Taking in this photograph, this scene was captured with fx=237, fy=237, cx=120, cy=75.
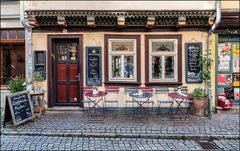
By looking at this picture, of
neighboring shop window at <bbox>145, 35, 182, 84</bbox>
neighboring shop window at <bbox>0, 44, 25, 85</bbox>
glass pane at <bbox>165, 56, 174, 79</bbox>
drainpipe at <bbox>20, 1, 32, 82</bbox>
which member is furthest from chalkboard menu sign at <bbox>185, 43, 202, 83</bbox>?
neighboring shop window at <bbox>0, 44, 25, 85</bbox>

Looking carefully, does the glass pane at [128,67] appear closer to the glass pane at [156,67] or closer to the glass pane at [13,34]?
the glass pane at [156,67]

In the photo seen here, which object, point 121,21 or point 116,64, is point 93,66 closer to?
point 116,64

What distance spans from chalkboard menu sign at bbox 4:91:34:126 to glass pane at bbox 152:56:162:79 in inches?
166

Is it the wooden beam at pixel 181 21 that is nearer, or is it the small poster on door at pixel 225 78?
the wooden beam at pixel 181 21

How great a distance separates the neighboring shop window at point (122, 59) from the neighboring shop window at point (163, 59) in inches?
15.7

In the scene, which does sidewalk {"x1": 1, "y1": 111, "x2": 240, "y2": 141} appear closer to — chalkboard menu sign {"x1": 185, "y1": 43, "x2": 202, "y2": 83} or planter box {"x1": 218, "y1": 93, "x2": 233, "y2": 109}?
planter box {"x1": 218, "y1": 93, "x2": 233, "y2": 109}

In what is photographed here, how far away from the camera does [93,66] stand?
8305 millimetres

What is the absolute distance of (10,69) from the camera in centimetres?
908

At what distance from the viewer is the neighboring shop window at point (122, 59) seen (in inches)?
325

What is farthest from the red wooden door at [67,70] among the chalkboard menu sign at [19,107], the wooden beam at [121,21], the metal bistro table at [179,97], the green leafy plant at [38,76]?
the metal bistro table at [179,97]

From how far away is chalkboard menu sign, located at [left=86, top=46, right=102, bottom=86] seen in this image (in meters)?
8.27

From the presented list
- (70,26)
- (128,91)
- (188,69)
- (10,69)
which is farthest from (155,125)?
(10,69)

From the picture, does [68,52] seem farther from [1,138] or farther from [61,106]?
[1,138]

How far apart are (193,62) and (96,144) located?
15.1 feet
